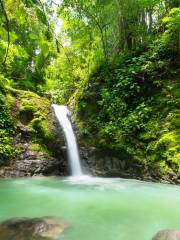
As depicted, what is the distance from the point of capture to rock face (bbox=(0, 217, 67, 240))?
3838 mm

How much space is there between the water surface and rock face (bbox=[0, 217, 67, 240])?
0.17 meters

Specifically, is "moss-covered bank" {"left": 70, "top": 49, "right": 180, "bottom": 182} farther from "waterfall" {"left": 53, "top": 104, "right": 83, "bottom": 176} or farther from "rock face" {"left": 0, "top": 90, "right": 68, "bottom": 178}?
"rock face" {"left": 0, "top": 90, "right": 68, "bottom": 178}

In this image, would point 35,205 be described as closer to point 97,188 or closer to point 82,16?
point 97,188

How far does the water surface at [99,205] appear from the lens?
4.52 metres

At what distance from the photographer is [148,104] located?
10.7 metres

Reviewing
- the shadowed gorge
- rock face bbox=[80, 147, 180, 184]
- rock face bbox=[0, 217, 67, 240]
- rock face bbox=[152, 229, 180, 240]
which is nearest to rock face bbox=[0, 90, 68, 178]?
the shadowed gorge

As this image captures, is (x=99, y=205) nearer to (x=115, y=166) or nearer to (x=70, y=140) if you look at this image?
(x=115, y=166)

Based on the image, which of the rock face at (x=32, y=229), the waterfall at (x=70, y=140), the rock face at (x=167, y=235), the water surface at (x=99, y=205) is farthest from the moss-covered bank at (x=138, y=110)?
the rock face at (x=32, y=229)

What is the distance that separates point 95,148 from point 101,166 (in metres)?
0.76

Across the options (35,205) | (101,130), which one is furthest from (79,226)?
(101,130)

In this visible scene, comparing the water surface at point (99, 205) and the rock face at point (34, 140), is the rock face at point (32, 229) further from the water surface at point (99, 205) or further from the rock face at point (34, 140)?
the rock face at point (34, 140)

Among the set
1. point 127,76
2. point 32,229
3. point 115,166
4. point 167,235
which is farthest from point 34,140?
point 167,235

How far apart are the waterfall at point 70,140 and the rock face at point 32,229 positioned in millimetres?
6288

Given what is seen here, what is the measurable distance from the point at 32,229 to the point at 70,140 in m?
7.86
